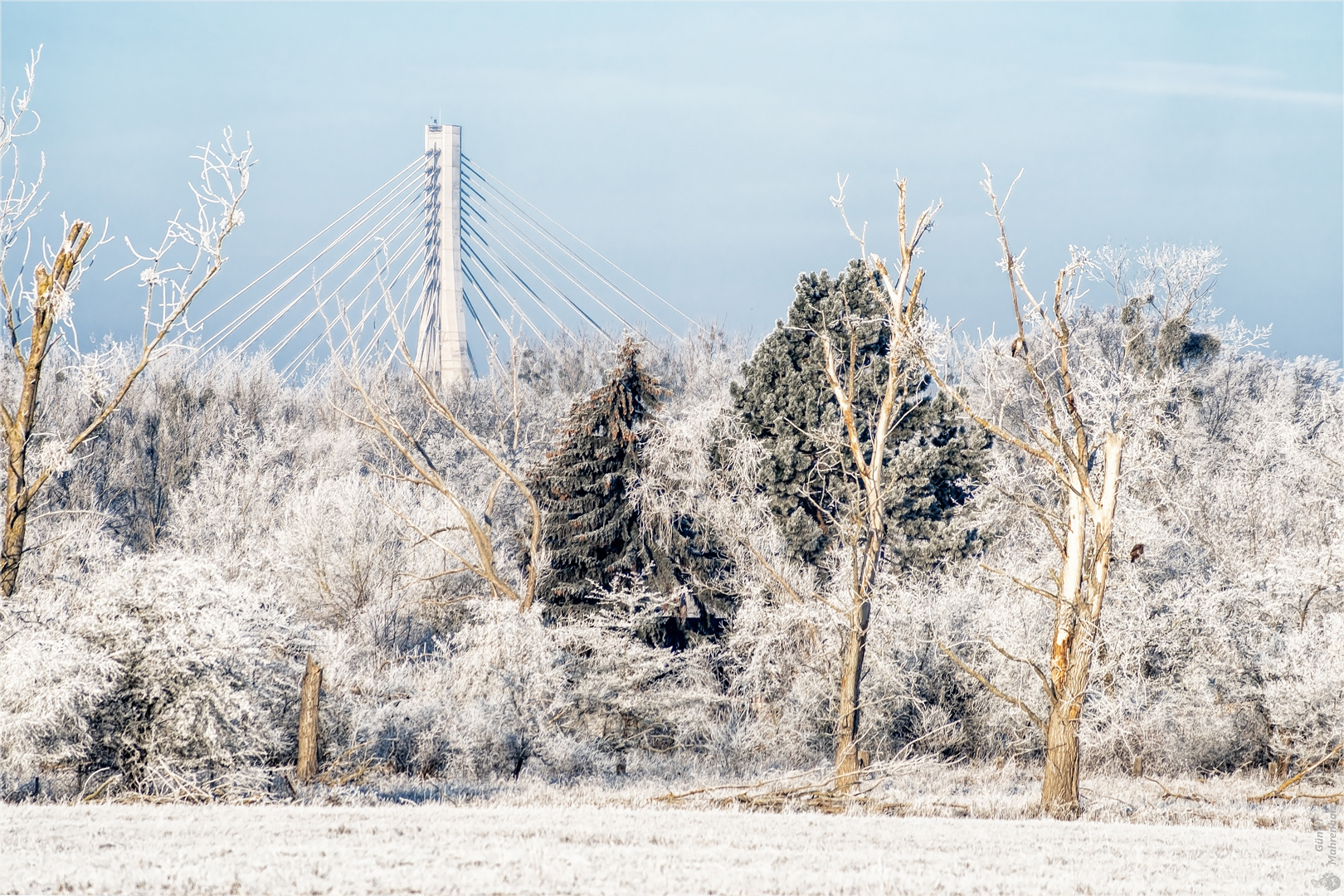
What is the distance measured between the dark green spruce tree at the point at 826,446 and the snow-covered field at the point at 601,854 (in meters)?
10.3

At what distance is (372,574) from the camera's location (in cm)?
2228

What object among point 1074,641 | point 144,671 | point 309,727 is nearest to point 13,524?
point 144,671

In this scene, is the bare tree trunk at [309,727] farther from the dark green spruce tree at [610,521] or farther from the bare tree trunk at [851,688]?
the dark green spruce tree at [610,521]

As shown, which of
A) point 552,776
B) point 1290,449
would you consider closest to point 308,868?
point 552,776

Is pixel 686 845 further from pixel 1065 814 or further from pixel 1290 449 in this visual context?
pixel 1290 449

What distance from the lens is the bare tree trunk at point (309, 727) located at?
1031 cm

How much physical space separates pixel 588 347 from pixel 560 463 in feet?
96.9

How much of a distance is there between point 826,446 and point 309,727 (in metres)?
10.2

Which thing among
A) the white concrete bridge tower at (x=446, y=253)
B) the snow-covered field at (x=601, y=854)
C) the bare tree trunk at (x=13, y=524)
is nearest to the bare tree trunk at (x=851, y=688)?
the snow-covered field at (x=601, y=854)

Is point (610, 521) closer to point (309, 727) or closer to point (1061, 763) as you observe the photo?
point (309, 727)

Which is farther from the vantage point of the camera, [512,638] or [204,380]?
[204,380]

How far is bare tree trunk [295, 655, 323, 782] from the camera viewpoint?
10.3 metres

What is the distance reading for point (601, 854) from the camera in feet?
21.2

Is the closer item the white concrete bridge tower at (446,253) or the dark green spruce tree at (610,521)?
the dark green spruce tree at (610,521)
